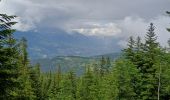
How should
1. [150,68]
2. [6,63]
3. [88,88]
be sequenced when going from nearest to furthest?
[6,63] < [150,68] < [88,88]

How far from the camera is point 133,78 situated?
58.5 m

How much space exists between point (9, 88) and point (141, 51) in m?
36.0

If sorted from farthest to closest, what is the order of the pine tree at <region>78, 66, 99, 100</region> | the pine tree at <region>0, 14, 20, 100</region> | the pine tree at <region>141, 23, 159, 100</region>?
the pine tree at <region>78, 66, 99, 100</region>
the pine tree at <region>141, 23, 159, 100</region>
the pine tree at <region>0, 14, 20, 100</region>

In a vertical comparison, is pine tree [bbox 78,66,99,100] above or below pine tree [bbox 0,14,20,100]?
below

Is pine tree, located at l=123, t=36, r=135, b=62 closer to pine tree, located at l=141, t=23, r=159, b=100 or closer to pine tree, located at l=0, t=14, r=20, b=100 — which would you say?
pine tree, located at l=141, t=23, r=159, b=100

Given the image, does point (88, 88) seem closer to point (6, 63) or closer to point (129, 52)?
point (129, 52)

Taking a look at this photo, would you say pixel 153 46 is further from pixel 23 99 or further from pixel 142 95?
pixel 23 99

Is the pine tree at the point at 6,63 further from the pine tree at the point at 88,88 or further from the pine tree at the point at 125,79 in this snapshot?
the pine tree at the point at 88,88

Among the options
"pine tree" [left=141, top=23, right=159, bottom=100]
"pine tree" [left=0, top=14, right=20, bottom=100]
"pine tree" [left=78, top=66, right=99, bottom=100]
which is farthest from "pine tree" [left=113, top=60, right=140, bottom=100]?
"pine tree" [left=0, top=14, right=20, bottom=100]

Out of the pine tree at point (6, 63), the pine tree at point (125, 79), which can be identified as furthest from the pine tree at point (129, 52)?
the pine tree at point (6, 63)

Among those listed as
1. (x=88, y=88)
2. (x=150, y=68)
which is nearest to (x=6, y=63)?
(x=150, y=68)

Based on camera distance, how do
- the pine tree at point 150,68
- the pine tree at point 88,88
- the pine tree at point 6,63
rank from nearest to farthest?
the pine tree at point 6,63
the pine tree at point 150,68
the pine tree at point 88,88

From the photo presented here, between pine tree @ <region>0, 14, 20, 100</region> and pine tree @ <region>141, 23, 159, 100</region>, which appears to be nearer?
pine tree @ <region>0, 14, 20, 100</region>

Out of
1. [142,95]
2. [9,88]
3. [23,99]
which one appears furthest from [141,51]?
[9,88]
